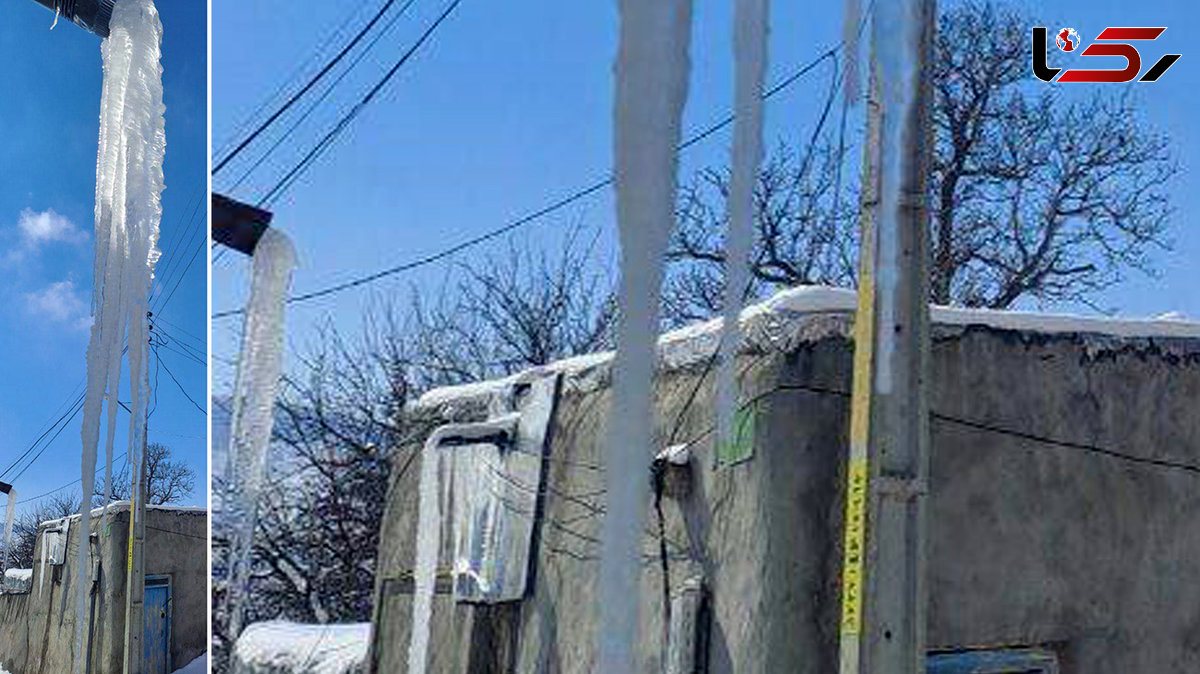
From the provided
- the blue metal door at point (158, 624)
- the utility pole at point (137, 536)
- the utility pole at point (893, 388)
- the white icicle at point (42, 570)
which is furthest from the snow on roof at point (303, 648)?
the white icicle at point (42, 570)

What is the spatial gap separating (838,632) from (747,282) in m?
1.31

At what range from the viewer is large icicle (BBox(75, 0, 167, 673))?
8047mm

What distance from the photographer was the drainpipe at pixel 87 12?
25.6ft

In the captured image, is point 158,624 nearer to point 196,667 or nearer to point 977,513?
point 196,667

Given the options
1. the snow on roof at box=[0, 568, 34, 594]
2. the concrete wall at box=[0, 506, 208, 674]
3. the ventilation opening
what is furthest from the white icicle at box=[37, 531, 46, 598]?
the ventilation opening

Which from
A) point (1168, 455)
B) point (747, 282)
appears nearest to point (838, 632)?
point (747, 282)

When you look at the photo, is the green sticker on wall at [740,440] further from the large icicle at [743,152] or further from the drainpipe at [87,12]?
the drainpipe at [87,12]

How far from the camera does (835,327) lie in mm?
4723

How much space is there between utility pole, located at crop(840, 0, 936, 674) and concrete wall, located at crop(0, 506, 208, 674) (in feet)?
28.0

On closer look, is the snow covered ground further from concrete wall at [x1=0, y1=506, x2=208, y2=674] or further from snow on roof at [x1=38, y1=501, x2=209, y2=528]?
snow on roof at [x1=38, y1=501, x2=209, y2=528]

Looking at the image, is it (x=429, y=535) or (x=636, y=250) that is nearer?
(x=636, y=250)

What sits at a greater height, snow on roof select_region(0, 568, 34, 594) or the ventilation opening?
the ventilation opening

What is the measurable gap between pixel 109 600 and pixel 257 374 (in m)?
5.75

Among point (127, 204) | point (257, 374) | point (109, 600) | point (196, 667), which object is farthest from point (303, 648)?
point (196, 667)
